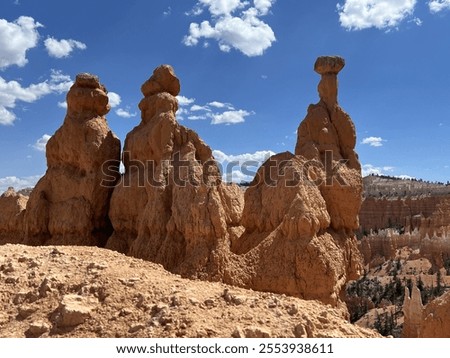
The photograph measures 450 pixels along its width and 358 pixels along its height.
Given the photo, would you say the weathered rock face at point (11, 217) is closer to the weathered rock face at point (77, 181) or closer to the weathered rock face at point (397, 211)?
the weathered rock face at point (77, 181)

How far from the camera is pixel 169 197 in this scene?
14.1 m

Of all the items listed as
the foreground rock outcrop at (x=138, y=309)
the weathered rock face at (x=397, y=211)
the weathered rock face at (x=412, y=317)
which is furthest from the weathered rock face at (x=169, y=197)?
the weathered rock face at (x=397, y=211)

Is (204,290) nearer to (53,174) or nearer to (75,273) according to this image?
(75,273)

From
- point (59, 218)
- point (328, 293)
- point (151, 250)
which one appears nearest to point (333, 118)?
point (328, 293)

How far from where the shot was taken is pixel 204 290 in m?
7.30

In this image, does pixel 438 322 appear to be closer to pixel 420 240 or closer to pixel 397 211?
pixel 420 240

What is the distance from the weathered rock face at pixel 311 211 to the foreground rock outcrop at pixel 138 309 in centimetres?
440

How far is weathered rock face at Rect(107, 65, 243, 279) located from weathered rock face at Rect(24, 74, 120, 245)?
Result: 95cm

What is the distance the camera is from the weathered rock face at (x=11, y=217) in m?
17.3

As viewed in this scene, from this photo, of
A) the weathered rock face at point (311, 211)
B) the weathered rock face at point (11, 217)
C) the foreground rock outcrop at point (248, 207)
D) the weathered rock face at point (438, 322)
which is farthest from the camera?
the weathered rock face at point (11, 217)

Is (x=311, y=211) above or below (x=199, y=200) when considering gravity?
below

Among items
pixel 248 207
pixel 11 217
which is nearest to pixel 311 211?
pixel 248 207

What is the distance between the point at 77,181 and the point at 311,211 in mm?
8576
